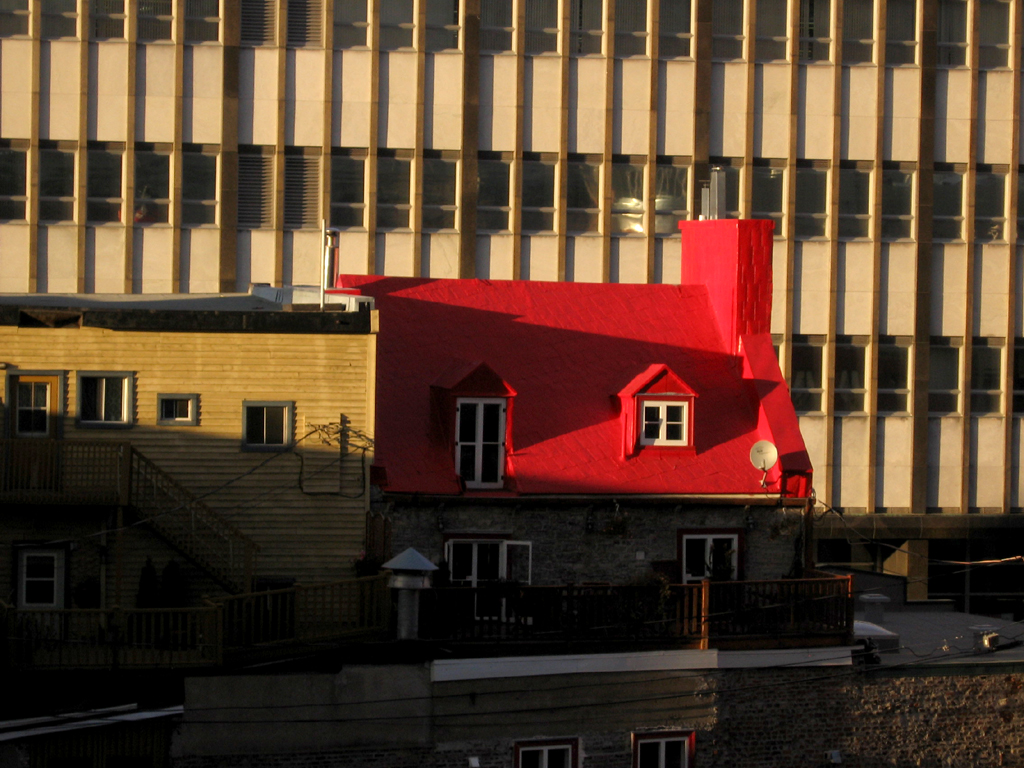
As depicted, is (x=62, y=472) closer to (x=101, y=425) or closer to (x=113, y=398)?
(x=101, y=425)

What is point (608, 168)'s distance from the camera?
140 feet

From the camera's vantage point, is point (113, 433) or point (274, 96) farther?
point (274, 96)

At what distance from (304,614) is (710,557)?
762cm

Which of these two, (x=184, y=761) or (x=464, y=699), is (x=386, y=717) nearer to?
(x=464, y=699)

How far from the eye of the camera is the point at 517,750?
Answer: 23469mm

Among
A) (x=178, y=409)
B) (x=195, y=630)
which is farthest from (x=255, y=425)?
(x=195, y=630)

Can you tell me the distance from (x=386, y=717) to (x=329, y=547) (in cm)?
345

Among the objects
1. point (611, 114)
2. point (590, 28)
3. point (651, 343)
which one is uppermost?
point (590, 28)

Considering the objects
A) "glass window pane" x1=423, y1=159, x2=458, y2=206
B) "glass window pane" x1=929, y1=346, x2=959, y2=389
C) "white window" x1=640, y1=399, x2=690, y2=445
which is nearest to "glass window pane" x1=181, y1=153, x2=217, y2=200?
"glass window pane" x1=423, y1=159, x2=458, y2=206

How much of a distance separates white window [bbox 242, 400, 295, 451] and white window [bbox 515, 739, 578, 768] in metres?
6.61

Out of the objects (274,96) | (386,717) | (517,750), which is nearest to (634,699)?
(517,750)

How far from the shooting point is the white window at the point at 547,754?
77.1 ft

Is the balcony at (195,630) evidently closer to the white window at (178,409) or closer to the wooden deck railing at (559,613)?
the wooden deck railing at (559,613)

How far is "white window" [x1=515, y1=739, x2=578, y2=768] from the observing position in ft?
77.1
